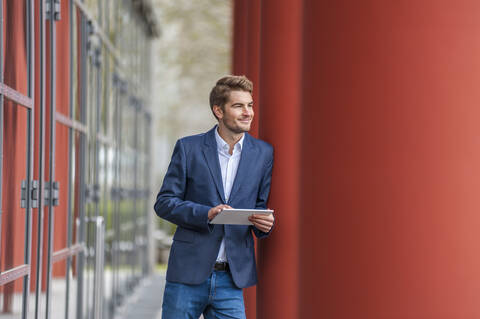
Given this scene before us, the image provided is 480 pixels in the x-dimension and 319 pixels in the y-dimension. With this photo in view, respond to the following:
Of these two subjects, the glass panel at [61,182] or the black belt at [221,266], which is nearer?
the black belt at [221,266]

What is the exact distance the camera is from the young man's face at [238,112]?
Result: 3.20 meters

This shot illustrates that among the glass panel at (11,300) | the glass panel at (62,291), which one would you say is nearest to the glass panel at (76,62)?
the glass panel at (62,291)

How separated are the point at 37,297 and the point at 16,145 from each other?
98cm

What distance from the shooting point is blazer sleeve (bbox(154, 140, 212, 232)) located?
3.05 meters

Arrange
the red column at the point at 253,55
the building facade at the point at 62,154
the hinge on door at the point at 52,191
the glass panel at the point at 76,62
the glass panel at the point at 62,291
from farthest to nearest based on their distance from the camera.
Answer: the glass panel at the point at 76,62
the glass panel at the point at 62,291
the hinge on door at the point at 52,191
the red column at the point at 253,55
the building facade at the point at 62,154

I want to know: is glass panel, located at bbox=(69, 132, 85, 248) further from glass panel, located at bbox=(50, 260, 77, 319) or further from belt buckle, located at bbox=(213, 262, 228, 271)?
belt buckle, located at bbox=(213, 262, 228, 271)

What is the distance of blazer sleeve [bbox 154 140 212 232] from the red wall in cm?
60

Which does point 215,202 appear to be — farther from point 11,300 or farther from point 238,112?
point 11,300

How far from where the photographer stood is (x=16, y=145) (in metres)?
3.63

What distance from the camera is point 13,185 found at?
11.7ft

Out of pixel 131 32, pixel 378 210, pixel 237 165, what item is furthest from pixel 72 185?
pixel 131 32

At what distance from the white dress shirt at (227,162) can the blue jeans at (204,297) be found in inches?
5.1

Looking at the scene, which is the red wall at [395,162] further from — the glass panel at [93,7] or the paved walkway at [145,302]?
the paved walkway at [145,302]

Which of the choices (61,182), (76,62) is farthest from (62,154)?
(76,62)
